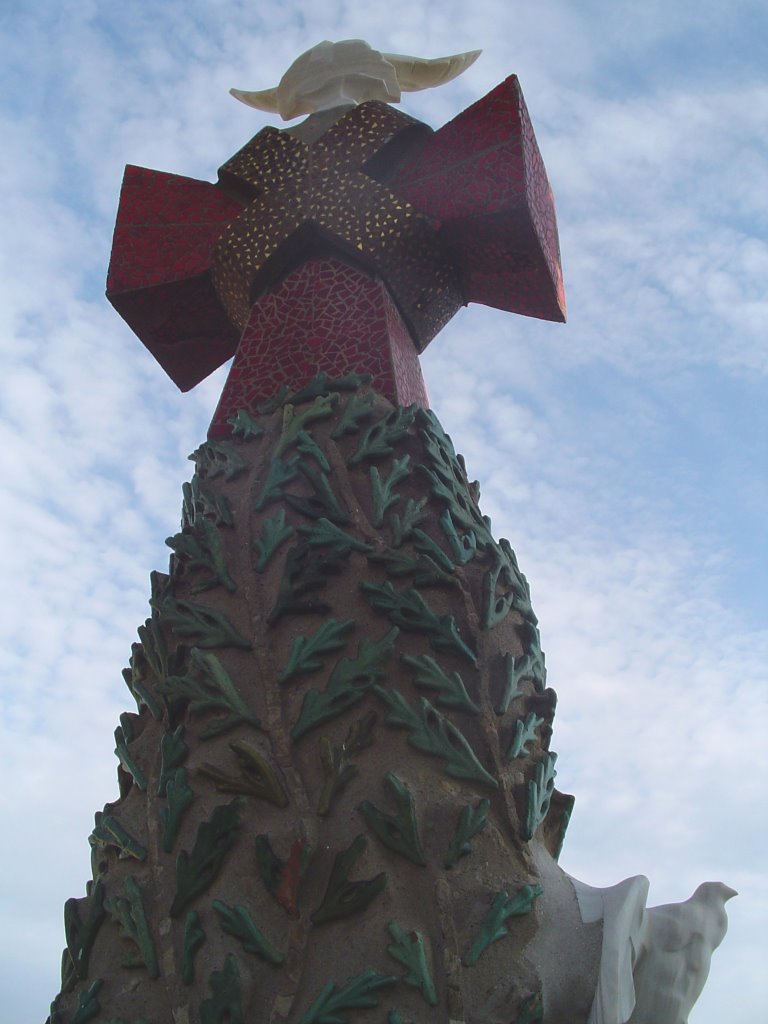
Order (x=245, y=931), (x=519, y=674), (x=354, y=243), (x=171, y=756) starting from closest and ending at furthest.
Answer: (x=245, y=931) → (x=171, y=756) → (x=519, y=674) → (x=354, y=243)

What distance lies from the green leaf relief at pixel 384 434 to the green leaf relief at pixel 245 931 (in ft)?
3.78

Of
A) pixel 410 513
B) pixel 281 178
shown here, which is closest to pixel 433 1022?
pixel 410 513

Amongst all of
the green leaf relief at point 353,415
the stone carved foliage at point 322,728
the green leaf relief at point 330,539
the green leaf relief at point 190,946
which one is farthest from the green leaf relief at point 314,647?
the green leaf relief at point 353,415

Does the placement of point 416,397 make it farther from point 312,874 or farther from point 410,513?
point 312,874

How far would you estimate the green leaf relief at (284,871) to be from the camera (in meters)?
2.01

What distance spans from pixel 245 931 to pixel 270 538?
924 millimetres

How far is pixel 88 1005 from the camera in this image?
208 cm

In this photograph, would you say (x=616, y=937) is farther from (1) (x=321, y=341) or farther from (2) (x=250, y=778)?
(1) (x=321, y=341)

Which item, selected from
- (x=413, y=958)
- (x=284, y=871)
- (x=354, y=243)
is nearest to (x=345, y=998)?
(x=413, y=958)

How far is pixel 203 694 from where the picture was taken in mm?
2344

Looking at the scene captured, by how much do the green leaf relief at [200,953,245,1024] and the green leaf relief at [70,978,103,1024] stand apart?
10.9 inches

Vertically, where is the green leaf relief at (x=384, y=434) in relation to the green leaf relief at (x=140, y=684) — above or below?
above

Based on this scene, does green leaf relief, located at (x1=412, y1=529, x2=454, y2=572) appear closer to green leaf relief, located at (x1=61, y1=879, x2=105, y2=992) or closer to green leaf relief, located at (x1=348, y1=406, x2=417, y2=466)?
green leaf relief, located at (x1=348, y1=406, x2=417, y2=466)

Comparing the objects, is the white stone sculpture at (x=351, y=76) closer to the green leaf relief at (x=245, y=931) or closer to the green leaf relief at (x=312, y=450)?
the green leaf relief at (x=312, y=450)
